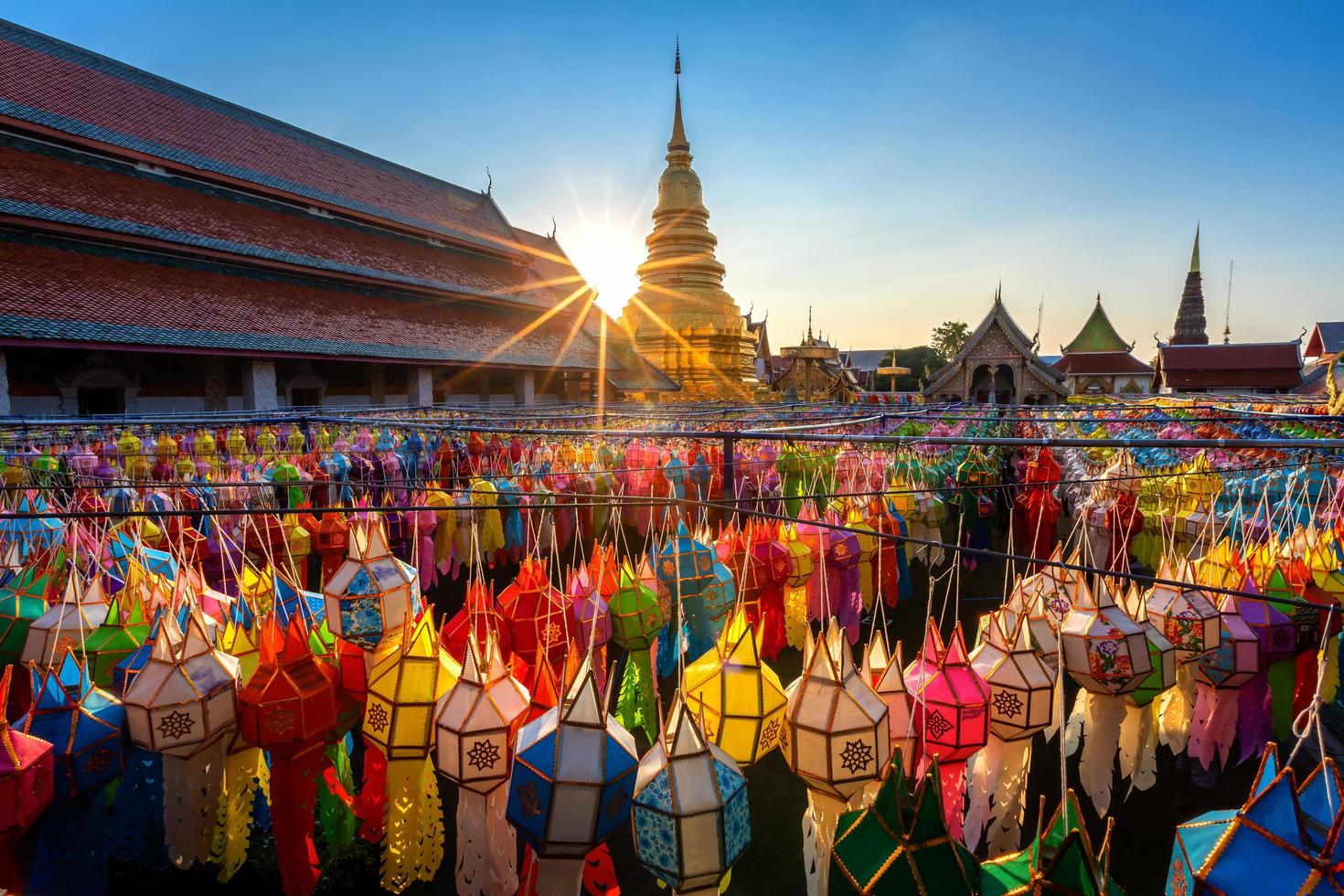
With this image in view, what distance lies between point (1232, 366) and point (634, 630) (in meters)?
40.2

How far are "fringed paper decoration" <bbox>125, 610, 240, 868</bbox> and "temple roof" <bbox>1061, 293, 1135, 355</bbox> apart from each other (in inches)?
1811

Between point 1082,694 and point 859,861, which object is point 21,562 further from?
point 1082,694

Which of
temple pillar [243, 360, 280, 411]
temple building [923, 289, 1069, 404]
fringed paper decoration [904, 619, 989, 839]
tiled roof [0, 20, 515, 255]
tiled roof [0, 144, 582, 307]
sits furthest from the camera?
temple building [923, 289, 1069, 404]

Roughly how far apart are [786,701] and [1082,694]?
1.63 m

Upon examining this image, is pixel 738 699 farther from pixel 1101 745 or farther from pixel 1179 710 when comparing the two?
pixel 1179 710

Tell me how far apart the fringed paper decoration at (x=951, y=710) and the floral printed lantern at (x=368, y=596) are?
2.09m

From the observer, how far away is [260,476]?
5.93 meters

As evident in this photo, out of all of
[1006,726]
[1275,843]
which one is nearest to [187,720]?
[1006,726]

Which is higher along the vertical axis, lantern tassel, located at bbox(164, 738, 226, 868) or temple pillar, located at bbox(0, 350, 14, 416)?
temple pillar, located at bbox(0, 350, 14, 416)

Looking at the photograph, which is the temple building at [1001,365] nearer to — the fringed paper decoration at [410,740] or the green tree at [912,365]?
the green tree at [912,365]

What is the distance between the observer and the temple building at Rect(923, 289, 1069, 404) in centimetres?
2519

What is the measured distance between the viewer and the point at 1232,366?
31.7m

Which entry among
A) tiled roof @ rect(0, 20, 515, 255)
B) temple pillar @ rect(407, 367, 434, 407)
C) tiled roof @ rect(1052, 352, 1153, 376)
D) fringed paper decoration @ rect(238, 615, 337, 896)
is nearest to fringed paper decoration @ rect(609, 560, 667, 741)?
fringed paper decoration @ rect(238, 615, 337, 896)

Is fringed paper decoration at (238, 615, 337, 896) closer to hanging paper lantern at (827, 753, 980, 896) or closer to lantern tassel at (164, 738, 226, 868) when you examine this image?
lantern tassel at (164, 738, 226, 868)
